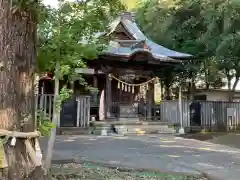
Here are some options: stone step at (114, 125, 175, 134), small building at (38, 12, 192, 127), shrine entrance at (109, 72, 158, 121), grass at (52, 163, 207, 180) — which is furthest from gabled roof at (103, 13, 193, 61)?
grass at (52, 163, 207, 180)

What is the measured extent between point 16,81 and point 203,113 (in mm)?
14217

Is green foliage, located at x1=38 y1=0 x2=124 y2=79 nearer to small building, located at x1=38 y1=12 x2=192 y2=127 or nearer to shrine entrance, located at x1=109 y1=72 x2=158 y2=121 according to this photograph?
small building, located at x1=38 y1=12 x2=192 y2=127

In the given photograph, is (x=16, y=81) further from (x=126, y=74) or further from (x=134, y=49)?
(x=126, y=74)

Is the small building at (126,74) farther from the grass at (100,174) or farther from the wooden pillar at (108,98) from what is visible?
the grass at (100,174)

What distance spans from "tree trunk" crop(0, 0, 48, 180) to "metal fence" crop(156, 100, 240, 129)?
42.9 feet

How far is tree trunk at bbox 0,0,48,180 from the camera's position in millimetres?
4012

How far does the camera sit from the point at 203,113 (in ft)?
56.3

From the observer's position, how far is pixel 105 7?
20.6 ft

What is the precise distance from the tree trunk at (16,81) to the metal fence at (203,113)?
13.1m

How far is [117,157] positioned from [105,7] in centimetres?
348

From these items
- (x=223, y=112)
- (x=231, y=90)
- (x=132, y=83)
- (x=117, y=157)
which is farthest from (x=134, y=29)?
(x=117, y=157)

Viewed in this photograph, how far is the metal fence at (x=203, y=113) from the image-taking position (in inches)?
660

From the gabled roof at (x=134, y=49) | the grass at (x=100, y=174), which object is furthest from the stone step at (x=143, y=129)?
the grass at (x=100, y=174)

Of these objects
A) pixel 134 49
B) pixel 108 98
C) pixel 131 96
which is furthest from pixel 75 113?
pixel 131 96
